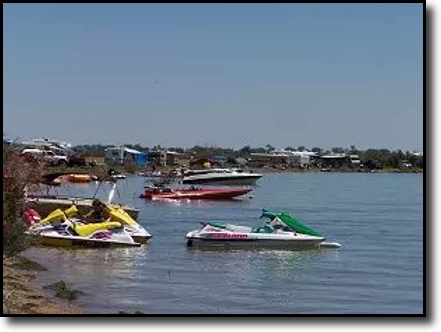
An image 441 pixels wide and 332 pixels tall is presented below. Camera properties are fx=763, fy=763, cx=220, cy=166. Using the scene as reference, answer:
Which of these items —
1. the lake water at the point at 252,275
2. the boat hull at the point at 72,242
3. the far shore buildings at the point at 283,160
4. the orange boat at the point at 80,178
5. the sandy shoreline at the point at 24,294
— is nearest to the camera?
the sandy shoreline at the point at 24,294

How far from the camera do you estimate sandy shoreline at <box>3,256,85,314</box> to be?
12.3 m

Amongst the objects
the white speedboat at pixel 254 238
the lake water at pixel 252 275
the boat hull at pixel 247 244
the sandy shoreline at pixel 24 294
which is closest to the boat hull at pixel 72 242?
the lake water at pixel 252 275

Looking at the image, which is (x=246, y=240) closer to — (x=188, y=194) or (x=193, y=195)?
(x=193, y=195)

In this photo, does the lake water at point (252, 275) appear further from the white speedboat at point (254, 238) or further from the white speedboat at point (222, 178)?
the white speedboat at point (222, 178)

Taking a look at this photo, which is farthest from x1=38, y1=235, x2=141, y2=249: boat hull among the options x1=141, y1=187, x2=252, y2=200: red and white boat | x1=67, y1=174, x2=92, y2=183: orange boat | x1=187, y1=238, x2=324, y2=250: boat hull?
x1=67, y1=174, x2=92, y2=183: orange boat

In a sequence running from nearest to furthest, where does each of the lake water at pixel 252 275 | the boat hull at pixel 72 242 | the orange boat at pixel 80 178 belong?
1. the lake water at pixel 252 275
2. the boat hull at pixel 72 242
3. the orange boat at pixel 80 178

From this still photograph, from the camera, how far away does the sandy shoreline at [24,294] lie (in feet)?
40.5

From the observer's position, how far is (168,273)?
2267cm

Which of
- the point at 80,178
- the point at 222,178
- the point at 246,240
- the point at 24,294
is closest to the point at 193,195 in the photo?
the point at 222,178

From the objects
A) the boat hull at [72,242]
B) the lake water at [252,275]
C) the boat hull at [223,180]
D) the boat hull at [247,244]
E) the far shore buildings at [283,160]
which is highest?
the far shore buildings at [283,160]

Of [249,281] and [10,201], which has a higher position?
A: [10,201]
